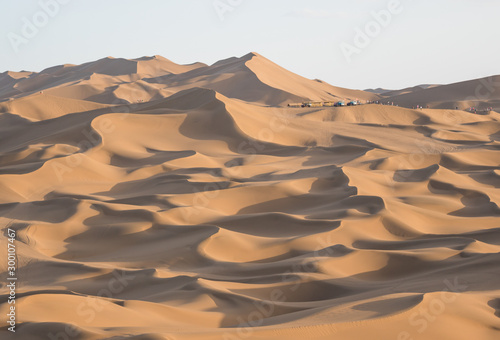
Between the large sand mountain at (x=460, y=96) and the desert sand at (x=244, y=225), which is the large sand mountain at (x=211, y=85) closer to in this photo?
the large sand mountain at (x=460, y=96)

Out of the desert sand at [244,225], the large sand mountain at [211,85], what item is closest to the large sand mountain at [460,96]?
the large sand mountain at [211,85]

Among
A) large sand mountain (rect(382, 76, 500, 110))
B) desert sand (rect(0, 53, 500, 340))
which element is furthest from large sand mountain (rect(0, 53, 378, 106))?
desert sand (rect(0, 53, 500, 340))

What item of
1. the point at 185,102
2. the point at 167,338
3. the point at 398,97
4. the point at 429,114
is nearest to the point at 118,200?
the point at 167,338

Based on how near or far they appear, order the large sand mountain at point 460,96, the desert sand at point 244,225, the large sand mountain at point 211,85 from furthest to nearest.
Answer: the large sand mountain at point 211,85 < the large sand mountain at point 460,96 < the desert sand at point 244,225

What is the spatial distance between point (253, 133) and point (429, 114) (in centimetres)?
1111

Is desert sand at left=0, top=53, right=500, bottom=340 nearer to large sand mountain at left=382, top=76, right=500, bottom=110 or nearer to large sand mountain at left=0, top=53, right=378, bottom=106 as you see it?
large sand mountain at left=382, top=76, right=500, bottom=110

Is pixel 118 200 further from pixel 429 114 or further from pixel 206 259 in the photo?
pixel 429 114

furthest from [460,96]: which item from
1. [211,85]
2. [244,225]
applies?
[244,225]

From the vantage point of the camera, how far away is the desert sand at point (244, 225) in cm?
641

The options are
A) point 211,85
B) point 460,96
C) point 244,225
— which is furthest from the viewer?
point 211,85

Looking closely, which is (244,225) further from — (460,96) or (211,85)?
(211,85)

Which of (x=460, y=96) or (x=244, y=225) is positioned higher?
(x=460, y=96)

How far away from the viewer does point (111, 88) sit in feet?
173

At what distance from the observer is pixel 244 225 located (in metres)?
12.0
